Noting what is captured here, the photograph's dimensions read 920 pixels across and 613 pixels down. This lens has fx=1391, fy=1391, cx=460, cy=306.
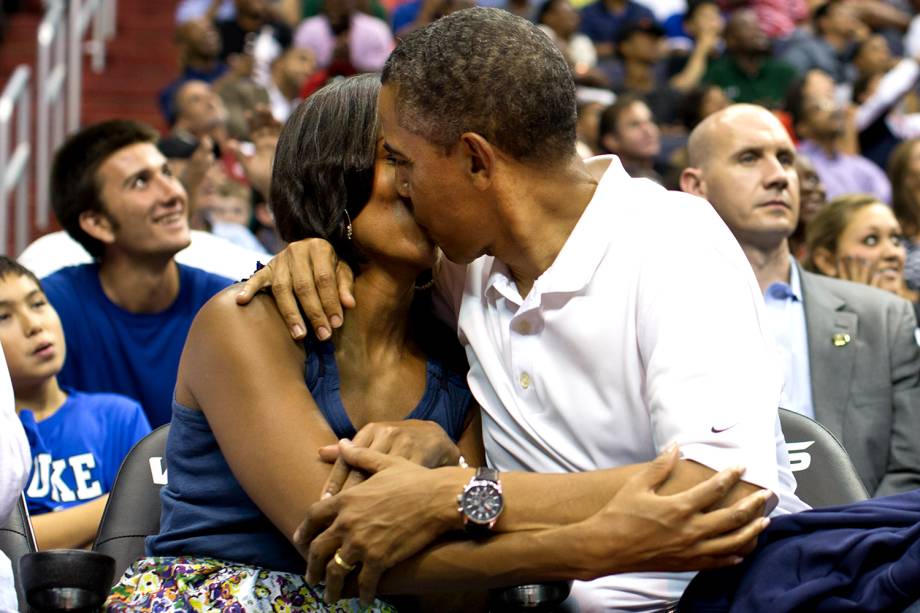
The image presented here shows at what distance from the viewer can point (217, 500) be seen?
7.89 feet

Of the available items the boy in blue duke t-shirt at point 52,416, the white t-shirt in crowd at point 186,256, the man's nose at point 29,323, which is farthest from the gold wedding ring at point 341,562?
the white t-shirt in crowd at point 186,256

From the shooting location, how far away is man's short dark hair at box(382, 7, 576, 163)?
2.22m

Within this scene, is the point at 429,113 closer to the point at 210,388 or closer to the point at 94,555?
the point at 210,388

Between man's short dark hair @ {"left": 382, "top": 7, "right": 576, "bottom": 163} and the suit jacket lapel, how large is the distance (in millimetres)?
2173

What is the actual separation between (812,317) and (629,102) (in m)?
3.69

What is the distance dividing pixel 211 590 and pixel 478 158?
84cm

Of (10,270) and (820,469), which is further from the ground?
(10,270)

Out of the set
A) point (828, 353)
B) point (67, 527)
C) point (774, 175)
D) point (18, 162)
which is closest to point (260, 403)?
point (67, 527)

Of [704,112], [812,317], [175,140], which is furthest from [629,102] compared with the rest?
[812,317]

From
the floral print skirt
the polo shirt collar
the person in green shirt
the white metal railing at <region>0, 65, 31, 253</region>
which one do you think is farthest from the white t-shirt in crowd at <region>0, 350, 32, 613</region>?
the person in green shirt

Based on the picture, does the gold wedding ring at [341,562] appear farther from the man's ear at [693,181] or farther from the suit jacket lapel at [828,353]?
the man's ear at [693,181]

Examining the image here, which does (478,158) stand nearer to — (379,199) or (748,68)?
(379,199)

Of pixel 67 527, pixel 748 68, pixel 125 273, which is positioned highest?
pixel 748 68

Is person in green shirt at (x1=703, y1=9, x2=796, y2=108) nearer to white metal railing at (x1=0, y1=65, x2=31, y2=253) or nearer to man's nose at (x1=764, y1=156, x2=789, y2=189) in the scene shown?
white metal railing at (x1=0, y1=65, x2=31, y2=253)
